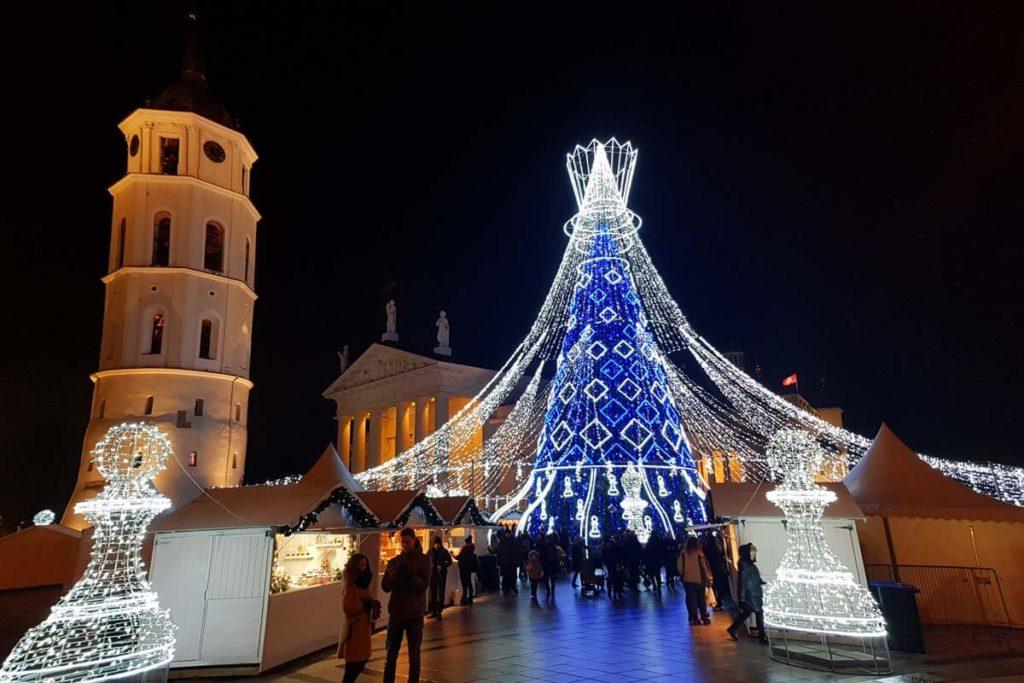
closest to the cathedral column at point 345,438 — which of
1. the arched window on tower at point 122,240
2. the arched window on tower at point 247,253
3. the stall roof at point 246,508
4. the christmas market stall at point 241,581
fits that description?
the arched window on tower at point 247,253

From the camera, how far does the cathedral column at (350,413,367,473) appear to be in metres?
53.1

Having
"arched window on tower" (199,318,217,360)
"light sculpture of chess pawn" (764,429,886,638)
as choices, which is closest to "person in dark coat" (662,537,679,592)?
"light sculpture of chess pawn" (764,429,886,638)

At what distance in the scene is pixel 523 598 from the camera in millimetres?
15281

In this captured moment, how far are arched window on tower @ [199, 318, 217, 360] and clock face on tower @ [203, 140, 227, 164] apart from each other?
281 inches

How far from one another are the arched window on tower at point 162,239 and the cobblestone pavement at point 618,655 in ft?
69.9

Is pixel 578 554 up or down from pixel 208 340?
down

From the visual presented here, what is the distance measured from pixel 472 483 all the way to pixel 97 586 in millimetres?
28135

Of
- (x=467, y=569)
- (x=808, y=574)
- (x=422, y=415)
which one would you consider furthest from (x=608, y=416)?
(x=422, y=415)

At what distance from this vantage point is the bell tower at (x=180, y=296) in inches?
995

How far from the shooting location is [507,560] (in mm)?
15953

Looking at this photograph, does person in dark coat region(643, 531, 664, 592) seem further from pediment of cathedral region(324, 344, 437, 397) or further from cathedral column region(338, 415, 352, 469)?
cathedral column region(338, 415, 352, 469)

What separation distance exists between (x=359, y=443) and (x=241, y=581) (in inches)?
1829

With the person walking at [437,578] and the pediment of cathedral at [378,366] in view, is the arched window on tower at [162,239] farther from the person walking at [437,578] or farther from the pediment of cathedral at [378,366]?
the pediment of cathedral at [378,366]

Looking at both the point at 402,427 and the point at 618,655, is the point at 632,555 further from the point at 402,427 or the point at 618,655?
the point at 402,427
